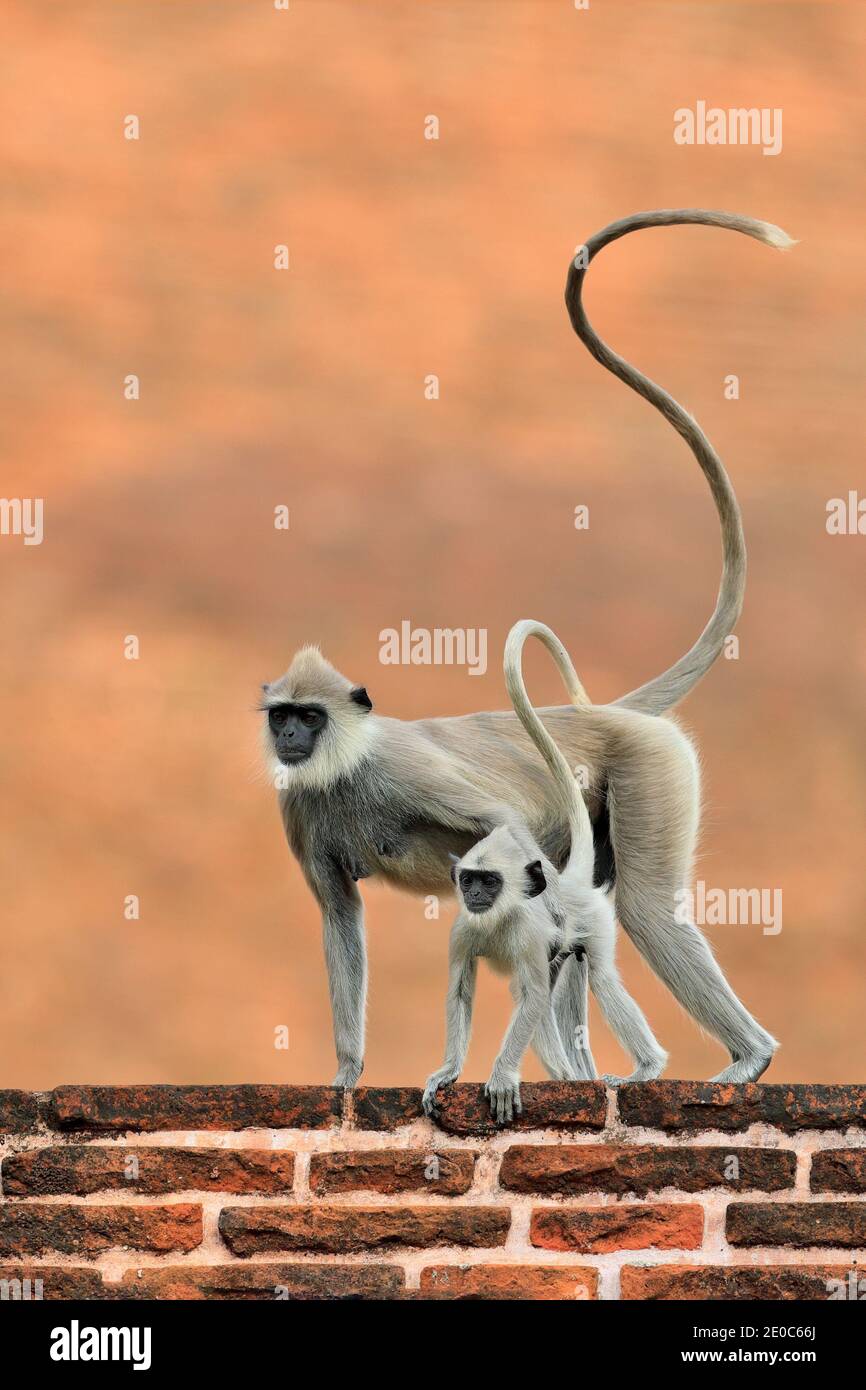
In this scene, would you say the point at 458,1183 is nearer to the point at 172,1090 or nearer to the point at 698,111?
the point at 172,1090

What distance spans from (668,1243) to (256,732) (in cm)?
187

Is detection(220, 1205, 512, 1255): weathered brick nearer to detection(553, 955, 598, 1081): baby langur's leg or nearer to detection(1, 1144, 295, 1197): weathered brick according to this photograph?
detection(1, 1144, 295, 1197): weathered brick

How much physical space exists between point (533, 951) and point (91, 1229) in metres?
1.06

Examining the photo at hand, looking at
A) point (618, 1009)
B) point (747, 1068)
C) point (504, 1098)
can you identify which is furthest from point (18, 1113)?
point (747, 1068)

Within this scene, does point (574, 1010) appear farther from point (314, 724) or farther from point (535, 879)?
point (314, 724)

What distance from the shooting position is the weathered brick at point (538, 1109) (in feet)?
11.6

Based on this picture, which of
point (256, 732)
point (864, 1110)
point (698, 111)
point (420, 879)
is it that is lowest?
point (864, 1110)

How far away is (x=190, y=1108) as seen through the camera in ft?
11.6

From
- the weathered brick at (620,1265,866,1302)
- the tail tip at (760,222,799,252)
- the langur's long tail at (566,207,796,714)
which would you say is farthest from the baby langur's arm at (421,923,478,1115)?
the tail tip at (760,222,799,252)

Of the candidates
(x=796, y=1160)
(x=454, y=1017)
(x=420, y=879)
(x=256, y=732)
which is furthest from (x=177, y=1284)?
(x=256, y=732)

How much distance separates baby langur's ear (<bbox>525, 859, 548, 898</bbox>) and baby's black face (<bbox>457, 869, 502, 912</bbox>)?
0.07 meters

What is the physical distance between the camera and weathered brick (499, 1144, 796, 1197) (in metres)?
3.48

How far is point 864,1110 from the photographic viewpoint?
351 cm

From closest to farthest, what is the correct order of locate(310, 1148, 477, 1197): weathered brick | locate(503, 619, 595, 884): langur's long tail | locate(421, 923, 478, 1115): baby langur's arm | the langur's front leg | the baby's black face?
locate(310, 1148, 477, 1197): weathered brick → locate(421, 923, 478, 1115): baby langur's arm → the baby's black face → locate(503, 619, 595, 884): langur's long tail → the langur's front leg
